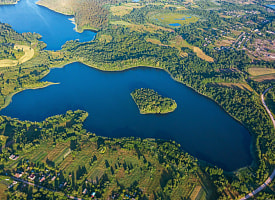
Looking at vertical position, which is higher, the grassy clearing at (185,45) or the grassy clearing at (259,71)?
the grassy clearing at (185,45)

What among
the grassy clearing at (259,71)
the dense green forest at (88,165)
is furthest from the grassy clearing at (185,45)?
the dense green forest at (88,165)

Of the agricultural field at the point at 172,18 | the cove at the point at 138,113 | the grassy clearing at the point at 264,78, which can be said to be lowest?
the cove at the point at 138,113

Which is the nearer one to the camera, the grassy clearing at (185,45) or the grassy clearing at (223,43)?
the grassy clearing at (185,45)

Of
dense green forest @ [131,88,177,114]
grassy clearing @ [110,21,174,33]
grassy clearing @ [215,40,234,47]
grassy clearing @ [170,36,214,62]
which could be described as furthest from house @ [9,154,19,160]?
grassy clearing @ [215,40,234,47]

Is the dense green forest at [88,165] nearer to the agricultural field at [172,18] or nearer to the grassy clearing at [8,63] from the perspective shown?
the grassy clearing at [8,63]

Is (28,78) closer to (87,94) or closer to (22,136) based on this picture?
(87,94)

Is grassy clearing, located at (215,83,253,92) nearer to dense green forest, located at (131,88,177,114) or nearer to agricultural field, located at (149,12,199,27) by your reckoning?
dense green forest, located at (131,88,177,114)

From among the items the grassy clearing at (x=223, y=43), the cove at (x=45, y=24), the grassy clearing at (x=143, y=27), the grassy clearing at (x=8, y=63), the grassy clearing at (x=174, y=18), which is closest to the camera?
the grassy clearing at (x=8, y=63)

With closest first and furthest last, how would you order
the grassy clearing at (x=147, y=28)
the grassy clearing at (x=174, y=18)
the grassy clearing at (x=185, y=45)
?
the grassy clearing at (x=185, y=45)
the grassy clearing at (x=147, y=28)
the grassy clearing at (x=174, y=18)
